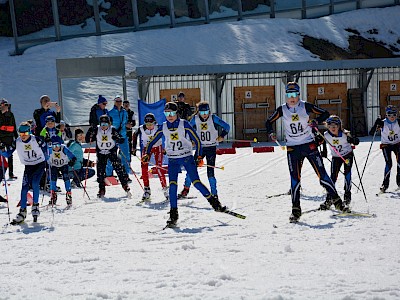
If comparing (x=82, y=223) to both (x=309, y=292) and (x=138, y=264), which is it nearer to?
(x=138, y=264)

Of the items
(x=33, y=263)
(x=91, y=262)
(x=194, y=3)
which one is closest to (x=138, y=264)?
(x=91, y=262)

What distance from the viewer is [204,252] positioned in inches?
268

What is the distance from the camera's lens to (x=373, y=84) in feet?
85.4

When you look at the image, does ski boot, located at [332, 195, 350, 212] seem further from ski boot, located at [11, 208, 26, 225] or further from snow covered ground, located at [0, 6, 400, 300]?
ski boot, located at [11, 208, 26, 225]

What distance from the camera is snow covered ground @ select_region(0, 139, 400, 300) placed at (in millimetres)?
5359

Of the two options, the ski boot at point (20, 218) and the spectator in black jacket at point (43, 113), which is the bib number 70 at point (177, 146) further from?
the spectator in black jacket at point (43, 113)

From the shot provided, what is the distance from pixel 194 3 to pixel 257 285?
3423cm

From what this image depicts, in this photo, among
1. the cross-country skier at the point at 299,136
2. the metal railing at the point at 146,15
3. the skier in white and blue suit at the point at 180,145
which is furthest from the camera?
the metal railing at the point at 146,15

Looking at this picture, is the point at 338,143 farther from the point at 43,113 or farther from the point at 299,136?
the point at 43,113

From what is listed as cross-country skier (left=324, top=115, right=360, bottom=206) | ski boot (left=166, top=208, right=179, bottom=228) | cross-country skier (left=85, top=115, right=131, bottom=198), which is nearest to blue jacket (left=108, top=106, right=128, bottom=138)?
cross-country skier (left=85, top=115, right=131, bottom=198)

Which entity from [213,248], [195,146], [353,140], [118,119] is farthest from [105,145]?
[213,248]

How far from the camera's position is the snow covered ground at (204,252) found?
17.6 feet

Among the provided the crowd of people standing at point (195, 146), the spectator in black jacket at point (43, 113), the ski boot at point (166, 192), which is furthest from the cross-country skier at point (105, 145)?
the spectator in black jacket at point (43, 113)

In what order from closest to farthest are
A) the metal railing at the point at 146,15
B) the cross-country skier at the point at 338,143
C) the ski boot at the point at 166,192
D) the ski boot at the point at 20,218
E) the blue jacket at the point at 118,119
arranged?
1. the ski boot at the point at 20,218
2. the cross-country skier at the point at 338,143
3. the ski boot at the point at 166,192
4. the blue jacket at the point at 118,119
5. the metal railing at the point at 146,15
